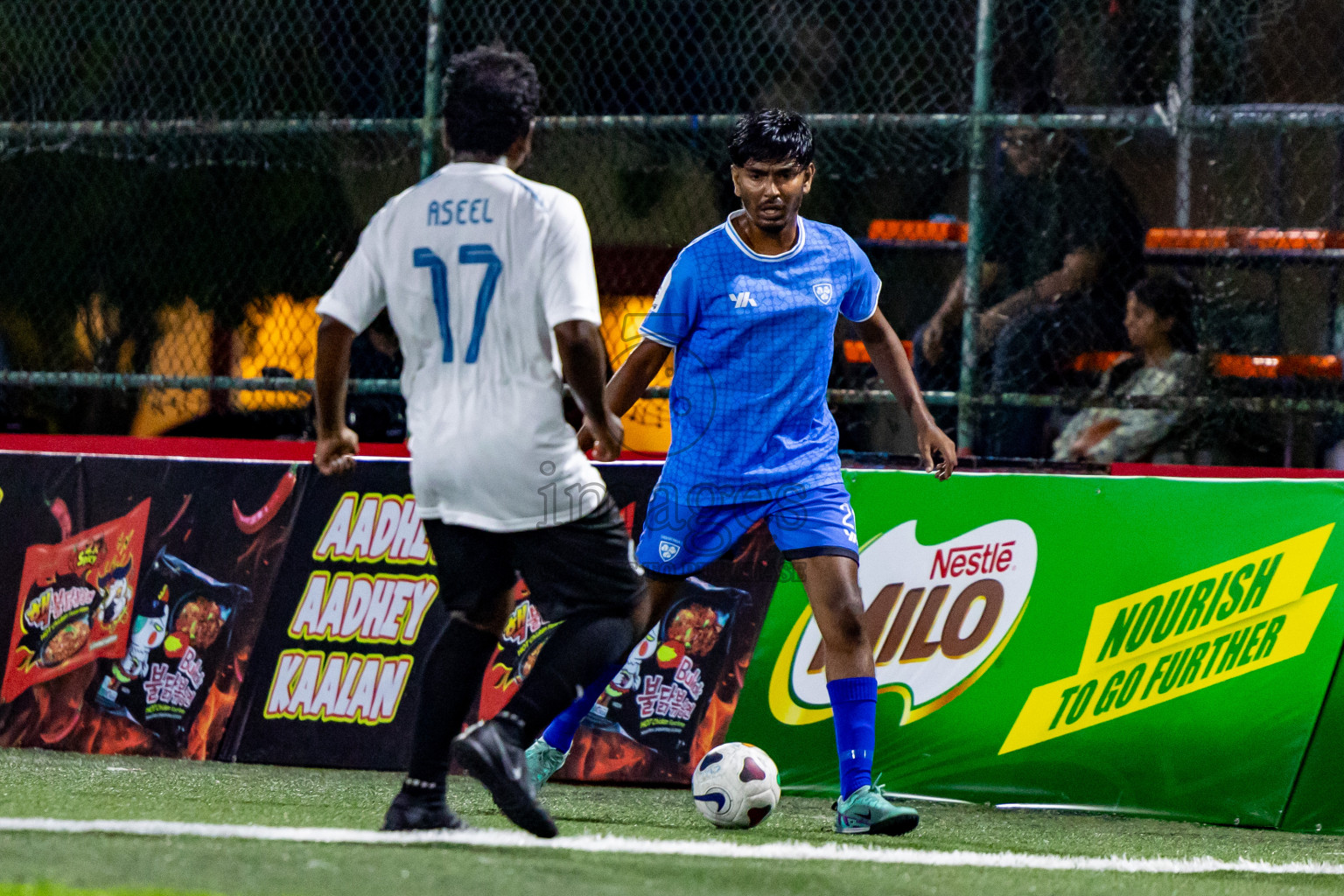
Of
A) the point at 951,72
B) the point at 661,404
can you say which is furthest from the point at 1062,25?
the point at 661,404

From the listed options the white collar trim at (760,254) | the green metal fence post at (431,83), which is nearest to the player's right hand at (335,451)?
the white collar trim at (760,254)

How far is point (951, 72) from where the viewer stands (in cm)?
754

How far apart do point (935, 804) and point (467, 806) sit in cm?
174

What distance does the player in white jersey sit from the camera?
4234mm

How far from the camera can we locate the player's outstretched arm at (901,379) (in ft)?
18.2

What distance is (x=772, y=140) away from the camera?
17.3 feet

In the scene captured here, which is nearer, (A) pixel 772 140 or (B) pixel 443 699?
(B) pixel 443 699

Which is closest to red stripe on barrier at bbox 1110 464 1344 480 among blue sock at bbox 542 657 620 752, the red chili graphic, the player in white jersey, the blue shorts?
the blue shorts

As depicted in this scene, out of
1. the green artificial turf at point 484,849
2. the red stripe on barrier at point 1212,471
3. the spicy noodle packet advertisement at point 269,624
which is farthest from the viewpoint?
the red stripe on barrier at point 1212,471

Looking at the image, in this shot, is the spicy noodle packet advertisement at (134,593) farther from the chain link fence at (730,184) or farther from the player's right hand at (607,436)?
the player's right hand at (607,436)

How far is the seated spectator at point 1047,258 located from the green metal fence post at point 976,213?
0.04m

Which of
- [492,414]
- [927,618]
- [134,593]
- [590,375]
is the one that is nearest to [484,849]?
[492,414]

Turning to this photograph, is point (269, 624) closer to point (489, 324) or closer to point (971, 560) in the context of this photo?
point (971, 560)

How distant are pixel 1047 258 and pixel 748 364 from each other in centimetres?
258
